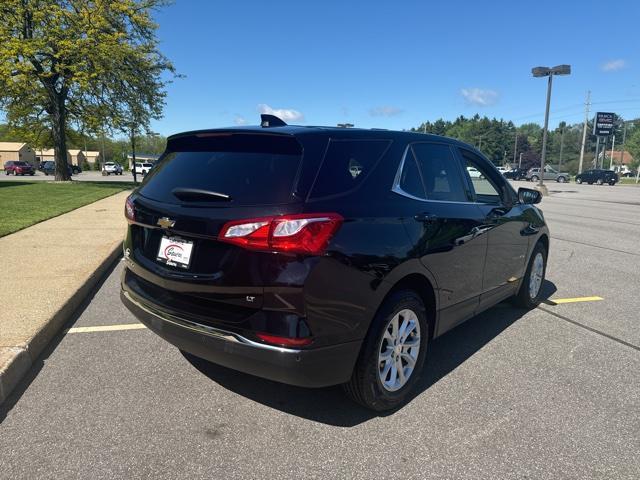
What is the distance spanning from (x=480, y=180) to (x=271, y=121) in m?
2.18

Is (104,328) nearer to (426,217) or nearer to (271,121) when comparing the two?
(271,121)

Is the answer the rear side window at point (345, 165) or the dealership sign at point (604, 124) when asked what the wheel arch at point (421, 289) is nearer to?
the rear side window at point (345, 165)

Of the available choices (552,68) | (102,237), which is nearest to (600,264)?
(102,237)

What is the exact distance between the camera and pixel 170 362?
383cm

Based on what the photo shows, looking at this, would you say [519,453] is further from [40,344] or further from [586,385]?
[40,344]

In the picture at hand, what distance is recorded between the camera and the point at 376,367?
2982 mm

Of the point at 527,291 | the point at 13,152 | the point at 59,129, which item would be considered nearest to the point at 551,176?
the point at 59,129

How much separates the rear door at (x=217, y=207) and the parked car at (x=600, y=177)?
194 feet

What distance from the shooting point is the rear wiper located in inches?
109

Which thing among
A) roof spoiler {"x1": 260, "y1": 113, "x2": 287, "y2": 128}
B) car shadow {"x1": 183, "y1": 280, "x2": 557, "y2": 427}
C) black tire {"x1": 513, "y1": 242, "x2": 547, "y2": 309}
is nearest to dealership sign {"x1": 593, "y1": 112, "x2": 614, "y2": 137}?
black tire {"x1": 513, "y1": 242, "x2": 547, "y2": 309}

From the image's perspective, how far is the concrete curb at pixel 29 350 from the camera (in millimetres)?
3247

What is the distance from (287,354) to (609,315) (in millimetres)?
4294

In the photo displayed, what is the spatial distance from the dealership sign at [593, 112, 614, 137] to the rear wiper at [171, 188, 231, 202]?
3327 inches

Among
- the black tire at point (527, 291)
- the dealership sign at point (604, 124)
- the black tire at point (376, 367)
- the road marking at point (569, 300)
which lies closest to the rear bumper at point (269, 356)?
the black tire at point (376, 367)
